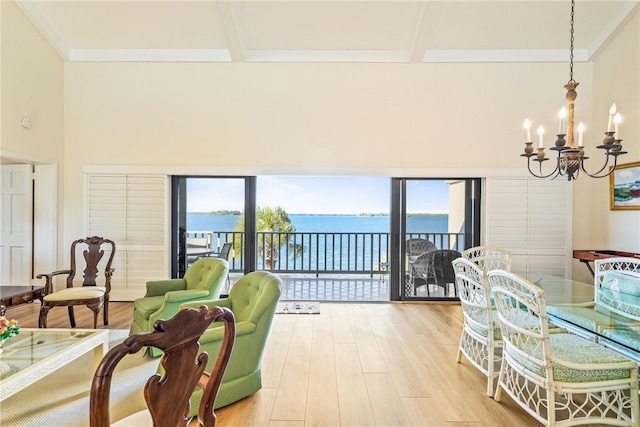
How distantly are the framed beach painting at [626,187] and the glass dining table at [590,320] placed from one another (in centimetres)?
193

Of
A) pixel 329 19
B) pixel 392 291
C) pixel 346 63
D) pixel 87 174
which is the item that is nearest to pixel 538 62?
pixel 346 63

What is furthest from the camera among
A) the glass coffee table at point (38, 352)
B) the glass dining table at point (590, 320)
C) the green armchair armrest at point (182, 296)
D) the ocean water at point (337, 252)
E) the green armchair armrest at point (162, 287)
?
the ocean water at point (337, 252)

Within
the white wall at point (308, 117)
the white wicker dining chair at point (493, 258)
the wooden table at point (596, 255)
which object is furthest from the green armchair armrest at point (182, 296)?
the wooden table at point (596, 255)

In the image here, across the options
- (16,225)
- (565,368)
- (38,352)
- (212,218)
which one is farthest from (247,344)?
(16,225)

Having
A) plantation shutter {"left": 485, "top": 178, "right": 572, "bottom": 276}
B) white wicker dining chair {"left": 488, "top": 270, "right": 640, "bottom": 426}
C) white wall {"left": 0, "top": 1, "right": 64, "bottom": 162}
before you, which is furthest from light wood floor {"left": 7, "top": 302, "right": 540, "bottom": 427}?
white wall {"left": 0, "top": 1, "right": 64, "bottom": 162}

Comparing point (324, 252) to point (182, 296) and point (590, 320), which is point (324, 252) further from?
point (590, 320)

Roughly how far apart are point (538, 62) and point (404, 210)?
2.87 meters

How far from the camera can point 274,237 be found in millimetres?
6492

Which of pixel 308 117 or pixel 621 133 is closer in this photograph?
pixel 621 133

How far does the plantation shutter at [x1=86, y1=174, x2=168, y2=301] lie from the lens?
4.74 metres

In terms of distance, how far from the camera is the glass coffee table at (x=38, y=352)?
174 centimetres

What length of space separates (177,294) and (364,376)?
1804 millimetres

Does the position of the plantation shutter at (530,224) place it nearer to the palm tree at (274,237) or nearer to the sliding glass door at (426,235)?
the sliding glass door at (426,235)

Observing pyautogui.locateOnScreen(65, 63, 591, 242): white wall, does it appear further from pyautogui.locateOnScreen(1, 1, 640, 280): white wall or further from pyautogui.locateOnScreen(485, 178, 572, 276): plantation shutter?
pyautogui.locateOnScreen(485, 178, 572, 276): plantation shutter
